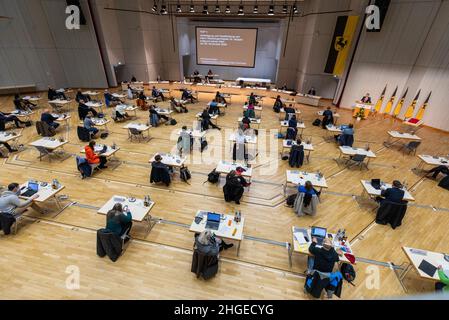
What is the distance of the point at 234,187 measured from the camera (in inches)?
295

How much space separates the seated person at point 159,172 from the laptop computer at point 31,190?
10.5 ft

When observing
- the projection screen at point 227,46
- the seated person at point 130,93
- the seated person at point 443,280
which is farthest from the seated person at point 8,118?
the projection screen at point 227,46

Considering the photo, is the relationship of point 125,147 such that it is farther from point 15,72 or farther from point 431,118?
point 431,118

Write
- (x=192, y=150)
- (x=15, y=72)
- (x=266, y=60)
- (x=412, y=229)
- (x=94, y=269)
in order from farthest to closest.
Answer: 1. (x=266, y=60)
2. (x=15, y=72)
3. (x=192, y=150)
4. (x=412, y=229)
5. (x=94, y=269)

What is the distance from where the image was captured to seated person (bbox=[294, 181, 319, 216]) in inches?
271

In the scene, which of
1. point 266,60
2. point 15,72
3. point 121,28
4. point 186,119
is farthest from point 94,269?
point 266,60

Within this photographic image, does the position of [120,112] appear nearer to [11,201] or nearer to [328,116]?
[11,201]

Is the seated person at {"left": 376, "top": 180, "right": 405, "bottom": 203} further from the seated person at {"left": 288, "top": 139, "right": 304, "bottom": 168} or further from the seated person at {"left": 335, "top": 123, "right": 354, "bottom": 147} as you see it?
the seated person at {"left": 335, "top": 123, "right": 354, "bottom": 147}

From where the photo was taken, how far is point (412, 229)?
23.0 feet

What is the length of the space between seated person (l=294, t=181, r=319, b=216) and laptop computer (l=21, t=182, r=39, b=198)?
7.43 metres

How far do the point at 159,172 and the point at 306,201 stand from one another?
4.85 metres

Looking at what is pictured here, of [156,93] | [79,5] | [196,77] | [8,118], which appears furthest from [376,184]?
[79,5]

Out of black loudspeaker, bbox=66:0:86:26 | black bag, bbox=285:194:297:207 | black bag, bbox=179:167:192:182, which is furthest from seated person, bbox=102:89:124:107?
black bag, bbox=285:194:297:207
